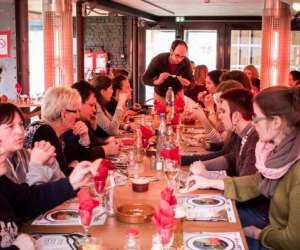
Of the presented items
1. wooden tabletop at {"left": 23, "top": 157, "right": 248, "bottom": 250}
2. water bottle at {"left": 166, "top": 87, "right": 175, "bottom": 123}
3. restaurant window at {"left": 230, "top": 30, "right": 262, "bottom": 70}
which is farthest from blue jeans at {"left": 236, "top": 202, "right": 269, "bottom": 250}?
restaurant window at {"left": 230, "top": 30, "right": 262, "bottom": 70}

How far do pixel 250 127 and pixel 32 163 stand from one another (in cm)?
137

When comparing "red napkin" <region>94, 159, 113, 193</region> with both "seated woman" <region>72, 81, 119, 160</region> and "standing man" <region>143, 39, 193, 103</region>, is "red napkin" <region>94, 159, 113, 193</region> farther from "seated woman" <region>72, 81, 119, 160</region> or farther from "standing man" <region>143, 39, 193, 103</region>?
"standing man" <region>143, 39, 193, 103</region>

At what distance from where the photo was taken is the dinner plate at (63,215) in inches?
90.4

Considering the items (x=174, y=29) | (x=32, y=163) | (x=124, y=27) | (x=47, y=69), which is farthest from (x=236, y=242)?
(x=174, y=29)

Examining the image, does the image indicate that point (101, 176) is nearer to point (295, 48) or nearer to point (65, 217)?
point (65, 217)

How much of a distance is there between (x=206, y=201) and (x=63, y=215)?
0.72 m

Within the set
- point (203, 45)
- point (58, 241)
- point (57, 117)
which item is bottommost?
point (58, 241)

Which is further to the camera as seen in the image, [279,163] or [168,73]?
[168,73]

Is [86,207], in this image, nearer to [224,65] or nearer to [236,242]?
[236,242]

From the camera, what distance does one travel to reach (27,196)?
7.86 ft

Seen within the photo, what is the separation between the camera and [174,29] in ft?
45.2

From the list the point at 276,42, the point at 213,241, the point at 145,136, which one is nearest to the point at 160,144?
the point at 145,136

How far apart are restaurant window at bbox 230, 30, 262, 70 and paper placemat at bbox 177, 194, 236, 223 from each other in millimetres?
11234

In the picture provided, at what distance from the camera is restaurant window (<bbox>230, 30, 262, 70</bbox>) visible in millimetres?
13500
